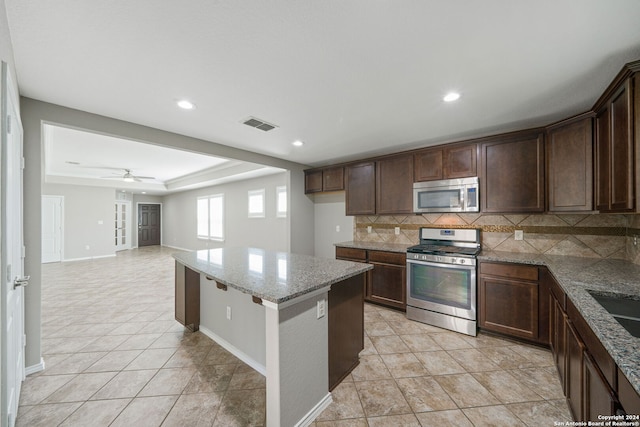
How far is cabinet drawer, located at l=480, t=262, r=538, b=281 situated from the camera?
7.83ft

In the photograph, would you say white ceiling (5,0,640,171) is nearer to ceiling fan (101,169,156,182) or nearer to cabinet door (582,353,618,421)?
cabinet door (582,353,618,421)

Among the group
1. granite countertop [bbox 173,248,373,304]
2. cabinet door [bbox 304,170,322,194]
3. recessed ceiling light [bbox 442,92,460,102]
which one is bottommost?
granite countertop [bbox 173,248,373,304]

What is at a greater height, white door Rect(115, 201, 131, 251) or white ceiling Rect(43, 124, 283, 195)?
white ceiling Rect(43, 124, 283, 195)

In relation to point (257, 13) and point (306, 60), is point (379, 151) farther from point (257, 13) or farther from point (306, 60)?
point (257, 13)

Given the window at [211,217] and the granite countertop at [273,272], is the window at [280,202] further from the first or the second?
the granite countertop at [273,272]

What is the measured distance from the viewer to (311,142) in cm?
334

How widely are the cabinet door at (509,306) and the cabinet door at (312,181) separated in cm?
296

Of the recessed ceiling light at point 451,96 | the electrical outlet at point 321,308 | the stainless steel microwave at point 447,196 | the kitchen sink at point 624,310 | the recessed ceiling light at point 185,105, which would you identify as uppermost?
the recessed ceiling light at point 185,105

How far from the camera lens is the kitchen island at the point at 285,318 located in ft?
4.62

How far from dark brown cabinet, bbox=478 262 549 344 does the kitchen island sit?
1.52m

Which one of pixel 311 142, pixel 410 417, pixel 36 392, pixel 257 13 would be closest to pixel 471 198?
pixel 311 142

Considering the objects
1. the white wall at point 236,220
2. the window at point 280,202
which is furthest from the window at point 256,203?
the window at point 280,202

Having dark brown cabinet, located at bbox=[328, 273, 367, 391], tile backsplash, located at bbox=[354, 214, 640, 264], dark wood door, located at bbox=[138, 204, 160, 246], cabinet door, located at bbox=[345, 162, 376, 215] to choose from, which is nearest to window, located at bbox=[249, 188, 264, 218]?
cabinet door, located at bbox=[345, 162, 376, 215]

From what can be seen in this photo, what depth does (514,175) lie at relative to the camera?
8.82 feet
